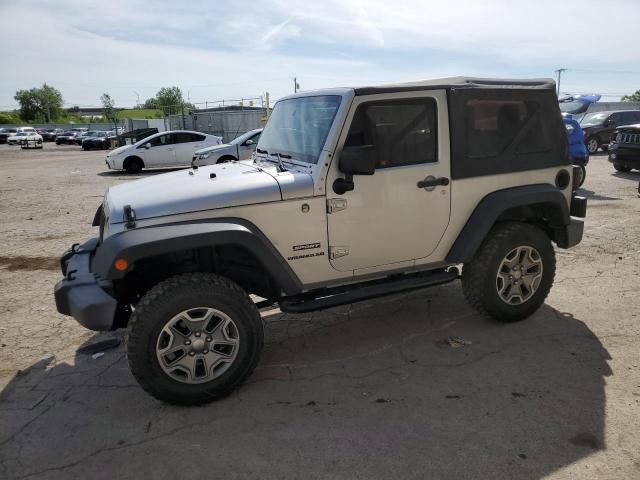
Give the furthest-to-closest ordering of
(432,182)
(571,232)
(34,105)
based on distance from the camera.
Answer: (34,105) → (571,232) → (432,182)

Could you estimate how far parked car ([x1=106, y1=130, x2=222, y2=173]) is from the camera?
17062mm

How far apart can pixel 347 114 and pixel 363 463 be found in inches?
88.1

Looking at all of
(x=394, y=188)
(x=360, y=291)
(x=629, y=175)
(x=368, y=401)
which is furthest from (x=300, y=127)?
(x=629, y=175)

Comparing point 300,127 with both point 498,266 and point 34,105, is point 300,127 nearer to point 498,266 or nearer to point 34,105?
point 498,266

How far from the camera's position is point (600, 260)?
5867mm

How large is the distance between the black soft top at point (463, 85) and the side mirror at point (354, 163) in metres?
0.52

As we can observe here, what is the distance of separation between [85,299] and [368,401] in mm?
1907

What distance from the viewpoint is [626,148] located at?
485 inches

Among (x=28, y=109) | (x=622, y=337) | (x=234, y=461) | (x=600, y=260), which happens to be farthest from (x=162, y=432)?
(x=28, y=109)

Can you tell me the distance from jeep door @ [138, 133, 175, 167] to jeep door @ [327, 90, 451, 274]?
15.0 metres

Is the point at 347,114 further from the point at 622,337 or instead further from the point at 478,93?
the point at 622,337

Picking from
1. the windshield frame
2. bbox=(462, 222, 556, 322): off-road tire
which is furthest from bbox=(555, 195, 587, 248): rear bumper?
the windshield frame

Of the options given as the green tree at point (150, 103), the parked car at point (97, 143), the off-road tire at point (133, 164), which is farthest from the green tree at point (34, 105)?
the off-road tire at point (133, 164)

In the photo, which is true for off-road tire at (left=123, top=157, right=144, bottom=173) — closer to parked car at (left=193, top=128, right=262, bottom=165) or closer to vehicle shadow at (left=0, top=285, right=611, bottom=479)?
parked car at (left=193, top=128, right=262, bottom=165)
